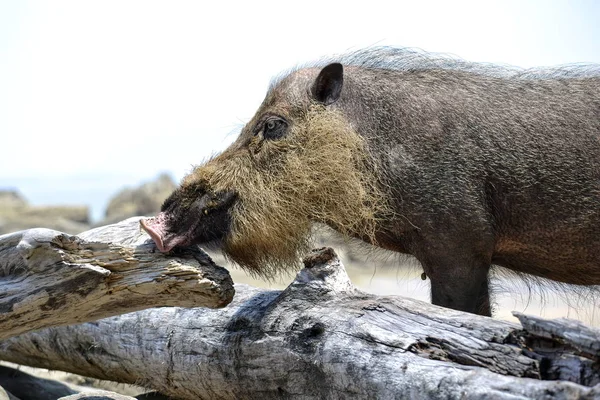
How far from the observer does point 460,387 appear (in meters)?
3.54

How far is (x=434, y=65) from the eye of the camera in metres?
6.06

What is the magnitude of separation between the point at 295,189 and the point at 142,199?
57.2 ft

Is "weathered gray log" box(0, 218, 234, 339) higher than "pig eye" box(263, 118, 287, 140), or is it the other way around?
"pig eye" box(263, 118, 287, 140)

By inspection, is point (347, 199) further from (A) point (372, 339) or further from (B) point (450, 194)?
(A) point (372, 339)

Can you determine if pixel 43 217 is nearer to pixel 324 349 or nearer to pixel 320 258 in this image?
pixel 320 258

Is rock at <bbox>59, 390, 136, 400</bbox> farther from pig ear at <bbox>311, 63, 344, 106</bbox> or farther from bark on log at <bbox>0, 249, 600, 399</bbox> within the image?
pig ear at <bbox>311, 63, 344, 106</bbox>

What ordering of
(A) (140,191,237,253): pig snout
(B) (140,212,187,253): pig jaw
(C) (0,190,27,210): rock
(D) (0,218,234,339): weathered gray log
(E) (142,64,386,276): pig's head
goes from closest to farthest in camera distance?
(D) (0,218,234,339): weathered gray log, (B) (140,212,187,253): pig jaw, (A) (140,191,237,253): pig snout, (E) (142,64,386,276): pig's head, (C) (0,190,27,210): rock

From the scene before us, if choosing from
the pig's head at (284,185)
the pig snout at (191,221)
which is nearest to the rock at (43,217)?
the pig's head at (284,185)

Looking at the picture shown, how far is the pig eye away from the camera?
561 centimetres

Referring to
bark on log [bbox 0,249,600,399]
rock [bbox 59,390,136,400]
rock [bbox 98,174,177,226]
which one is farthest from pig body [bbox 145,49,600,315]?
rock [bbox 98,174,177,226]

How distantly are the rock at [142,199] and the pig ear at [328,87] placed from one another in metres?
16.0

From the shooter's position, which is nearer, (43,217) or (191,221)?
(191,221)

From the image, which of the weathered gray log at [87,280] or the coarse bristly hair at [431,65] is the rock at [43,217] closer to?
the coarse bristly hair at [431,65]

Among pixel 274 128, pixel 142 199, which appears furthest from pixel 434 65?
pixel 142 199
